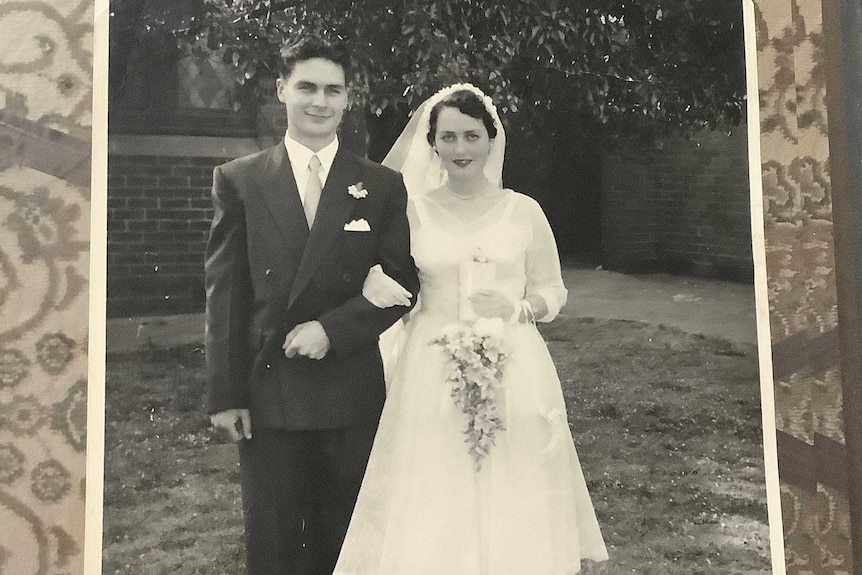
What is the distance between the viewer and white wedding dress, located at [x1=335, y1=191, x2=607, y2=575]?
3.34 feet

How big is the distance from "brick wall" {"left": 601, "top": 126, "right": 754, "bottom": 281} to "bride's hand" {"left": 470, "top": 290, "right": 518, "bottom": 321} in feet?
0.74

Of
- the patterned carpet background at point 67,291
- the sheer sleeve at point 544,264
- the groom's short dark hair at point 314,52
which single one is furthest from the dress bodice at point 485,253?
the patterned carpet background at point 67,291

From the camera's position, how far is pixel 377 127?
3.43ft

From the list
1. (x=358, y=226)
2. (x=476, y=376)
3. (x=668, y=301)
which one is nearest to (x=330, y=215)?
(x=358, y=226)

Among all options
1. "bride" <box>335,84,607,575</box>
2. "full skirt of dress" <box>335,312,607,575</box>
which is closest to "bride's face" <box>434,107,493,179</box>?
"bride" <box>335,84,607,575</box>

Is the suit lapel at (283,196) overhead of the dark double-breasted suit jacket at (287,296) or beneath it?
overhead

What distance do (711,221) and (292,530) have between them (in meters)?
0.79

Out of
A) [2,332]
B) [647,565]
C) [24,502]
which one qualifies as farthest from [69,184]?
[647,565]

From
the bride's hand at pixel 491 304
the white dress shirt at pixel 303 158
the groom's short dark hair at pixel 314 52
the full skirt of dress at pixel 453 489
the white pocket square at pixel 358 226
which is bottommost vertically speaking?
the full skirt of dress at pixel 453 489

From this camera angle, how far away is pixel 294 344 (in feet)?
3.29

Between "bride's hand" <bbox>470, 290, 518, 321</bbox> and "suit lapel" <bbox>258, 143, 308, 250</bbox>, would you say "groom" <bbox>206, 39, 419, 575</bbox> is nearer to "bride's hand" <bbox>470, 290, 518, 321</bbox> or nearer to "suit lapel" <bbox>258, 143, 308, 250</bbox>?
"suit lapel" <bbox>258, 143, 308, 250</bbox>

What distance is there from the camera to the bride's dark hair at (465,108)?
106cm

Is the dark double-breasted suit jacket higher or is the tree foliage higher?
the tree foliage

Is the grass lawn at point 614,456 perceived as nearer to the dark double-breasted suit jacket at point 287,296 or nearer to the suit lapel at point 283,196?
the dark double-breasted suit jacket at point 287,296
